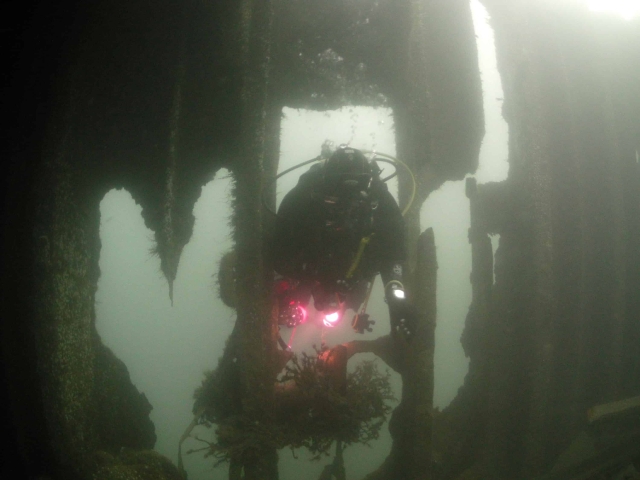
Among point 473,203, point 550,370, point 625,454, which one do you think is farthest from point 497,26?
point 625,454

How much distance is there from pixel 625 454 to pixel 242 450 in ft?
17.2

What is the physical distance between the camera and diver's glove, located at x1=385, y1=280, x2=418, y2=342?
3.00 meters

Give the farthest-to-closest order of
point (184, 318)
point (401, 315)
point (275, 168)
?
1. point (184, 318)
2. point (275, 168)
3. point (401, 315)

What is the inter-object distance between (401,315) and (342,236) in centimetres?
95

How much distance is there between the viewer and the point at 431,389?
3543 millimetres

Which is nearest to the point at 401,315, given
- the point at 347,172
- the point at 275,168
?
A: the point at 347,172

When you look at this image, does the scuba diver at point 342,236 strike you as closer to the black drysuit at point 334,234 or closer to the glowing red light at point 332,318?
the black drysuit at point 334,234

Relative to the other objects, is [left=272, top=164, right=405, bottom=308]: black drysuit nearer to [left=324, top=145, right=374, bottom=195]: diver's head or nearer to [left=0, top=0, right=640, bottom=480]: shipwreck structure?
[left=324, top=145, right=374, bottom=195]: diver's head

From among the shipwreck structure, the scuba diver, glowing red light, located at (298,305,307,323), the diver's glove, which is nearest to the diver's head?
the scuba diver

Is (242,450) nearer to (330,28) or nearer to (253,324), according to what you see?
(253,324)

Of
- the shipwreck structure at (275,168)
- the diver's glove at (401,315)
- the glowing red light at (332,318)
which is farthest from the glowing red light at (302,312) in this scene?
the diver's glove at (401,315)

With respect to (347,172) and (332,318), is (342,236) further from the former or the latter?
(332,318)

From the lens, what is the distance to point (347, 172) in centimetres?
332

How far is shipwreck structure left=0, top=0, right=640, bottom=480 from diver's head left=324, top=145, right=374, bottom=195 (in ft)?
2.19
